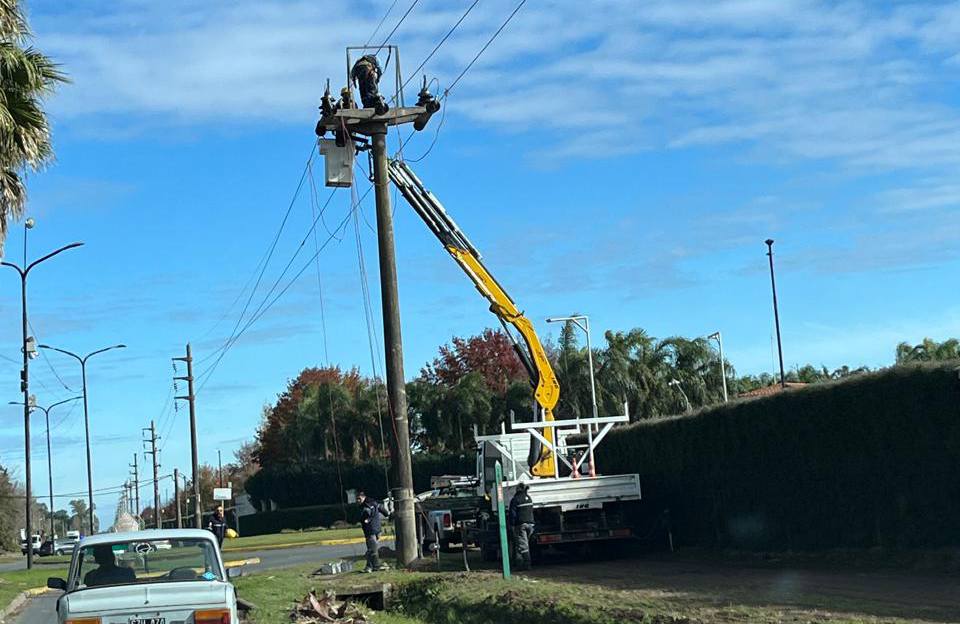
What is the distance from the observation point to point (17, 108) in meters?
19.7

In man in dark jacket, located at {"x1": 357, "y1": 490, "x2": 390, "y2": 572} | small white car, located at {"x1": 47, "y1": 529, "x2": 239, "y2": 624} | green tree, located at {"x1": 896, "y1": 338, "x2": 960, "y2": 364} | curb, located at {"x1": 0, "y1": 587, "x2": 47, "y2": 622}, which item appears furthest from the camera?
green tree, located at {"x1": 896, "y1": 338, "x2": 960, "y2": 364}

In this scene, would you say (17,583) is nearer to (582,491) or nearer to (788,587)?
(582,491)

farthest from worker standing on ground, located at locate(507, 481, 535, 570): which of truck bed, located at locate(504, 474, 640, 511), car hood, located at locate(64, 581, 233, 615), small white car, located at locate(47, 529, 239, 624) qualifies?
car hood, located at locate(64, 581, 233, 615)

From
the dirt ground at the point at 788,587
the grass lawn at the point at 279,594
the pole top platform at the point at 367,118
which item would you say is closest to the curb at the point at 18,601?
the grass lawn at the point at 279,594

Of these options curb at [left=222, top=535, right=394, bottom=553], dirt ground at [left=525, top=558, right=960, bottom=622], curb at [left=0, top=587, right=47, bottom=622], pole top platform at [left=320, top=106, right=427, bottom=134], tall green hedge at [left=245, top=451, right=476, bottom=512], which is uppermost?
pole top platform at [left=320, top=106, right=427, bottom=134]

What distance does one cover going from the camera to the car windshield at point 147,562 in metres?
11.4

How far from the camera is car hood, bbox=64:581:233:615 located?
10.4m

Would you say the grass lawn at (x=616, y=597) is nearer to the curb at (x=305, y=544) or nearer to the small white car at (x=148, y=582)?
the small white car at (x=148, y=582)

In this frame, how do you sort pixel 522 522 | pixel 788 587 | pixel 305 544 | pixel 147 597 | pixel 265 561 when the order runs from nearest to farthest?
pixel 147 597 → pixel 788 587 → pixel 522 522 → pixel 265 561 → pixel 305 544

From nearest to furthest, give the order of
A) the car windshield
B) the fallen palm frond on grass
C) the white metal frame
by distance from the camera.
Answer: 1. the car windshield
2. the fallen palm frond on grass
3. the white metal frame

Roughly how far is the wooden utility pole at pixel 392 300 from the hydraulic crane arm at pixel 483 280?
5.41 ft

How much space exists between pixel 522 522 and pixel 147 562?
1155cm

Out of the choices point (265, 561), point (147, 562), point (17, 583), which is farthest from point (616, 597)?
point (17, 583)

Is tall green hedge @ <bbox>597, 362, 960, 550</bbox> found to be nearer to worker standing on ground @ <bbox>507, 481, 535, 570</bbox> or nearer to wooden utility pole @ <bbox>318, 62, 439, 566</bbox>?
worker standing on ground @ <bbox>507, 481, 535, 570</bbox>
